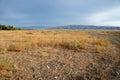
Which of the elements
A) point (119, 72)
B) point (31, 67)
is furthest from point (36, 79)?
point (119, 72)

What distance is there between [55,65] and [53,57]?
1.41 m

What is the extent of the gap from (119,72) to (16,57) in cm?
465

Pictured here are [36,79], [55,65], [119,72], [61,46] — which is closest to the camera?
[36,79]

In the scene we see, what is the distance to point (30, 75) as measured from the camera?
699 cm

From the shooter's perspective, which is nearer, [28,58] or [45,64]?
[45,64]

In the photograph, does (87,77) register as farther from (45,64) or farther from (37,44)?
(37,44)

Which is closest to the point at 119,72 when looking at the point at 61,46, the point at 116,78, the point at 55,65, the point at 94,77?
the point at 116,78

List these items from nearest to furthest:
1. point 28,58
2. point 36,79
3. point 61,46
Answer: point 36,79 → point 28,58 → point 61,46

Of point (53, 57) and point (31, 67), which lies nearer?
point (31, 67)

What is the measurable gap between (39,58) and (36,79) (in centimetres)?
266

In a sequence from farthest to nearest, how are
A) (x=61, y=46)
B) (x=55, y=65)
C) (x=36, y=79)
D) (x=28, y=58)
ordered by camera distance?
1. (x=61, y=46)
2. (x=28, y=58)
3. (x=55, y=65)
4. (x=36, y=79)

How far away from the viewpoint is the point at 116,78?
275 inches

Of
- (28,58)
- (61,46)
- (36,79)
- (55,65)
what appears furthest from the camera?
(61,46)

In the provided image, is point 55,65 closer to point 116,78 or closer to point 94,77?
point 94,77
